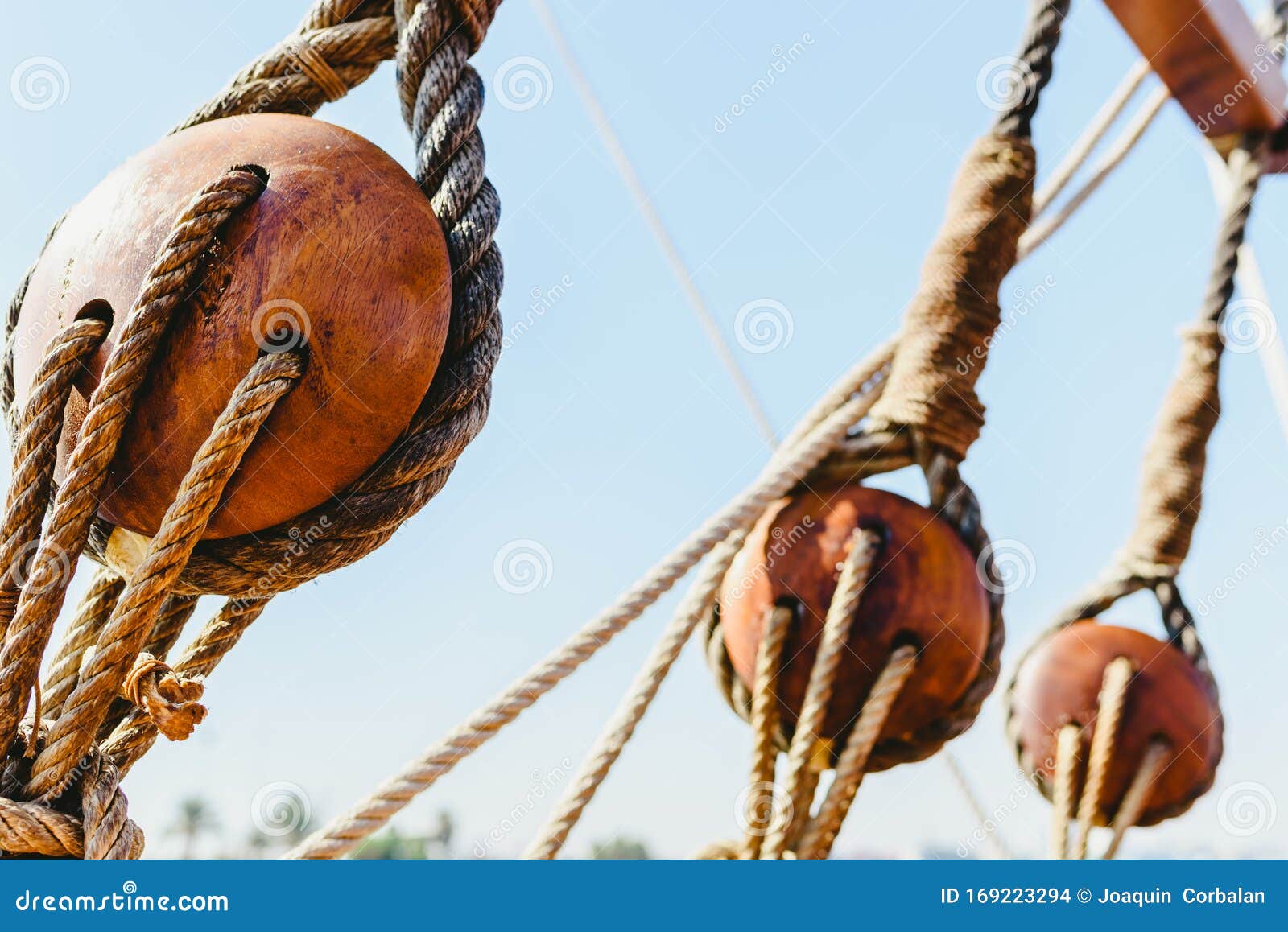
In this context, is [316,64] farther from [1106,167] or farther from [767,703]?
[1106,167]

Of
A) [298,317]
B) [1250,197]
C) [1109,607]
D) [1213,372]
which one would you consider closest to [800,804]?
[298,317]

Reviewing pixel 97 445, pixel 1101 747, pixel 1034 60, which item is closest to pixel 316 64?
pixel 97 445

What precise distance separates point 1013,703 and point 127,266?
1407mm

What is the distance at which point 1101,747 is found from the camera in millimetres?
1604

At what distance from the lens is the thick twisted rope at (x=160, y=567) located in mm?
669

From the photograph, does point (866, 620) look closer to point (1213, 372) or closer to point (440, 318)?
point (440, 318)

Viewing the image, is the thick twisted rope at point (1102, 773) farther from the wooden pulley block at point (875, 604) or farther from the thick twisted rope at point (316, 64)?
the thick twisted rope at point (316, 64)

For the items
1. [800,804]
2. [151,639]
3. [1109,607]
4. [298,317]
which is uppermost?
[298,317]

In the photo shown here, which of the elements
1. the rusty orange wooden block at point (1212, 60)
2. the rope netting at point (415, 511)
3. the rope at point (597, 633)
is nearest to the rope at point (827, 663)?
the rope netting at point (415, 511)

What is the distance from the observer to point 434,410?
0.75 m

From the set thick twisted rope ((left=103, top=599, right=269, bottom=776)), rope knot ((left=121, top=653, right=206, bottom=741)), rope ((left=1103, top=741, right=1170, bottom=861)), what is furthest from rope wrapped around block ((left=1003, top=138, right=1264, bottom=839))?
rope knot ((left=121, top=653, right=206, bottom=741))

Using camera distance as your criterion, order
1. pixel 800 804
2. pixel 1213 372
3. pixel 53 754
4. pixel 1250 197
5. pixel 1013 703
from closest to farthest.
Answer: pixel 53 754
pixel 800 804
pixel 1013 703
pixel 1213 372
pixel 1250 197

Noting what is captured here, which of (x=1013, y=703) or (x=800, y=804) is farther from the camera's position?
(x=1013, y=703)

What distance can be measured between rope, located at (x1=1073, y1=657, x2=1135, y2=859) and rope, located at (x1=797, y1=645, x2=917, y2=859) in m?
0.59
